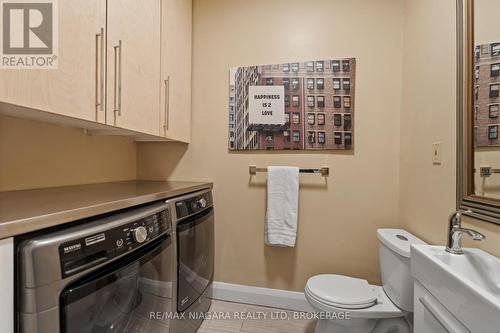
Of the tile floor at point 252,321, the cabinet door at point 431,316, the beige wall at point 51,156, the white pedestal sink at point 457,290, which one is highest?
the beige wall at point 51,156

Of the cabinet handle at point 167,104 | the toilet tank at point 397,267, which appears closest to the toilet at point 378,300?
the toilet tank at point 397,267

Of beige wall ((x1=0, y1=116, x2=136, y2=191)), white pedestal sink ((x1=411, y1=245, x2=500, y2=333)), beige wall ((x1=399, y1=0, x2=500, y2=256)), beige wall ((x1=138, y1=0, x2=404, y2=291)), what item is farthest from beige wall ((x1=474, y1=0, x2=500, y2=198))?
beige wall ((x1=0, y1=116, x2=136, y2=191))

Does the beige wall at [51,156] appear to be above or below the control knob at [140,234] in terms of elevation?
above

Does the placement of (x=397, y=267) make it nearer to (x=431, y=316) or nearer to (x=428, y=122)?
(x=431, y=316)

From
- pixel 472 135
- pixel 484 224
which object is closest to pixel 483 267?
pixel 484 224

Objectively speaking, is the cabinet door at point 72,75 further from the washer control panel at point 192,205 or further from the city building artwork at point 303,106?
the city building artwork at point 303,106

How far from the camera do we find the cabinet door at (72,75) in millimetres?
782

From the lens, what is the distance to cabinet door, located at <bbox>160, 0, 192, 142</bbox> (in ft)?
5.14

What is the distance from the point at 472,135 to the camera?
3.39 feet

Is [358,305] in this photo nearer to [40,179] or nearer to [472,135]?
[472,135]

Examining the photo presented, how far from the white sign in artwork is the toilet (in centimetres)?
102

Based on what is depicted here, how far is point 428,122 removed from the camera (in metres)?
1.35

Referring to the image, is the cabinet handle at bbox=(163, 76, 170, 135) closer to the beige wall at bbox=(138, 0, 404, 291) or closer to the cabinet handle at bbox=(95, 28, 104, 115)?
the beige wall at bbox=(138, 0, 404, 291)

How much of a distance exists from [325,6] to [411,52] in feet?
2.17
